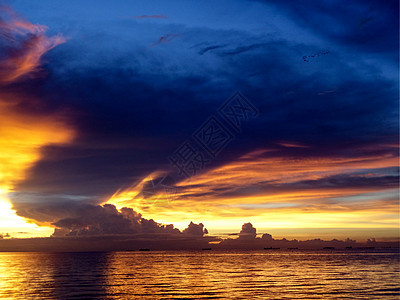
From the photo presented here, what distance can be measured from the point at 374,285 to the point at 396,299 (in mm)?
24145

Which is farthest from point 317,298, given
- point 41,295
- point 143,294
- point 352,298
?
point 41,295

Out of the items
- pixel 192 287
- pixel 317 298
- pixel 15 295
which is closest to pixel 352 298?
pixel 317 298

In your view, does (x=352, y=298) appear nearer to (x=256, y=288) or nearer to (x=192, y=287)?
(x=256, y=288)

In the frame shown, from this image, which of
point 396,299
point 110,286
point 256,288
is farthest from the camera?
point 110,286

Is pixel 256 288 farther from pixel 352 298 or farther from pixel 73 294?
pixel 73 294

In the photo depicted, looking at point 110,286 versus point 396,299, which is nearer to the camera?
point 396,299

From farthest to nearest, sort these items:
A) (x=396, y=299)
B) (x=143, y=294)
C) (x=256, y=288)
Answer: (x=256, y=288), (x=143, y=294), (x=396, y=299)

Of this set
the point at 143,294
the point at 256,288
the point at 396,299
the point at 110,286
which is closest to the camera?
the point at 396,299

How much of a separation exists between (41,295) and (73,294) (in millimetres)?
6601

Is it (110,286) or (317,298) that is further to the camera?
(110,286)

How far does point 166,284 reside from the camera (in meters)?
95.9

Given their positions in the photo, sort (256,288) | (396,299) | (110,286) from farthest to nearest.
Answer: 1. (110,286)
2. (256,288)
3. (396,299)

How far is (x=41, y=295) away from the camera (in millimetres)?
78375

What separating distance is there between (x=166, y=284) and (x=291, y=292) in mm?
34052
